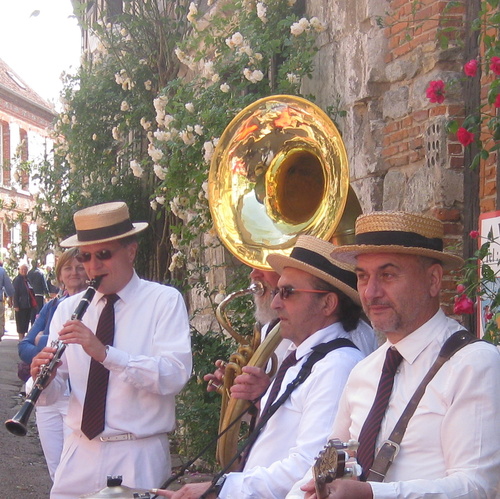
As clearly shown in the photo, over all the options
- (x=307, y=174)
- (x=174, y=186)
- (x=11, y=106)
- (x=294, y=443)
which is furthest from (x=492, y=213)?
(x=11, y=106)

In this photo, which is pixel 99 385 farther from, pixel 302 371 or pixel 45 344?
pixel 45 344

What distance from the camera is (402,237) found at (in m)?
2.79

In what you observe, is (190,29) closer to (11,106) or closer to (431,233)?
(431,233)

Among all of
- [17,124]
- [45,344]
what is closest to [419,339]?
[45,344]

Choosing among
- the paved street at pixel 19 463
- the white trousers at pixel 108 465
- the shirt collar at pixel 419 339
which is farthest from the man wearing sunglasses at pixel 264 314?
the paved street at pixel 19 463

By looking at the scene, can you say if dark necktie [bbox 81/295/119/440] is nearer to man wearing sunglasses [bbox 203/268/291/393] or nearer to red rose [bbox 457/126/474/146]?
man wearing sunglasses [bbox 203/268/291/393]

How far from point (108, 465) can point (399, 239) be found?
192 centimetres

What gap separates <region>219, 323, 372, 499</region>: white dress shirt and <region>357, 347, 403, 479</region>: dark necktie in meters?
0.42

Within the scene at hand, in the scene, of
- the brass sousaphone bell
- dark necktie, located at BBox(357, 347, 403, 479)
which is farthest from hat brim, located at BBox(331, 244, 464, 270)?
the brass sousaphone bell

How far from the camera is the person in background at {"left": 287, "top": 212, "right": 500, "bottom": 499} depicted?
2412 mm

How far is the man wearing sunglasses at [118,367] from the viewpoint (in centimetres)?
405

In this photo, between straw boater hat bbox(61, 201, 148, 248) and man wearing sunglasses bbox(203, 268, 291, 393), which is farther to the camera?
straw boater hat bbox(61, 201, 148, 248)

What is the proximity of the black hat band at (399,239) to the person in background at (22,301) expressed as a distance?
616 inches

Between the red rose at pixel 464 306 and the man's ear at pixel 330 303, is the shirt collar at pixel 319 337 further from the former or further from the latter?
the red rose at pixel 464 306
